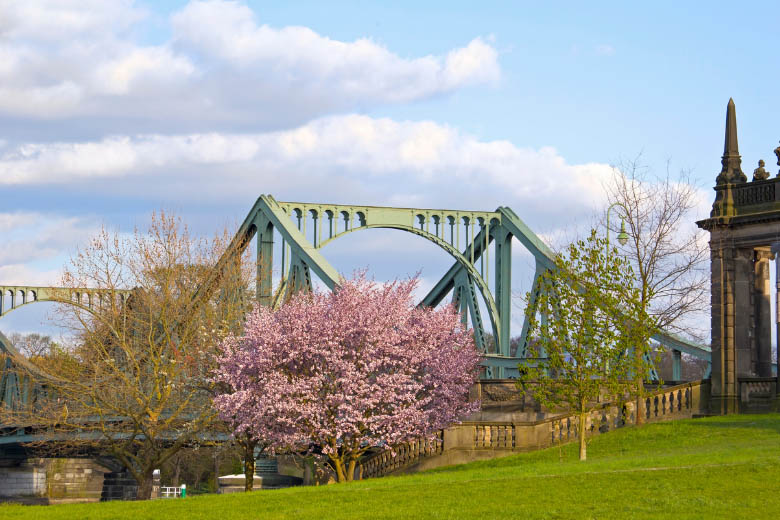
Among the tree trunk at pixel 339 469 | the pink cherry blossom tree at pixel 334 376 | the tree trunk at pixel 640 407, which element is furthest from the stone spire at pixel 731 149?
the tree trunk at pixel 339 469

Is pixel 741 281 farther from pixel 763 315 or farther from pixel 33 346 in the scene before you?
pixel 33 346

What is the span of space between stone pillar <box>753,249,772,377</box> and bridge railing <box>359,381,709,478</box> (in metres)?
6.32

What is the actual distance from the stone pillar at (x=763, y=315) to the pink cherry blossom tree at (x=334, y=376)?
456 inches

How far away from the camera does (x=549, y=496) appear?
65.8 ft

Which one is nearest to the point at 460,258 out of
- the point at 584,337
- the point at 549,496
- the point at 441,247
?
the point at 441,247

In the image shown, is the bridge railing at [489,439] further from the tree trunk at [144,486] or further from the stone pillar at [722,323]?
the tree trunk at [144,486]

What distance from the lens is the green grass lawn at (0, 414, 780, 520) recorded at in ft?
60.7

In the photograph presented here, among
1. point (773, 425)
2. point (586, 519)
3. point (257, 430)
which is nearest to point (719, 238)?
point (773, 425)

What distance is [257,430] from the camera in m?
33.8

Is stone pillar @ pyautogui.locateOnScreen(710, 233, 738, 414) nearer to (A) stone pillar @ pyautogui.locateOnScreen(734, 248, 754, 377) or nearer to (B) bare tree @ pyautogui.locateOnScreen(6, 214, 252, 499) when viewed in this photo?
(A) stone pillar @ pyautogui.locateOnScreen(734, 248, 754, 377)

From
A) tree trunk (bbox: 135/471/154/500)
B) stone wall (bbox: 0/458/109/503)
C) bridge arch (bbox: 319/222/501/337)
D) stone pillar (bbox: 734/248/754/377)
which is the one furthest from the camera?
stone wall (bbox: 0/458/109/503)

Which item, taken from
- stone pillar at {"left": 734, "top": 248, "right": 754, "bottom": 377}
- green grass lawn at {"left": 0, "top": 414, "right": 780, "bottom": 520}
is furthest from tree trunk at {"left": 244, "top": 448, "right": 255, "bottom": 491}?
stone pillar at {"left": 734, "top": 248, "right": 754, "bottom": 377}

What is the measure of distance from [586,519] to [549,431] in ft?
55.3

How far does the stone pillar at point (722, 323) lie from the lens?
3819 cm
